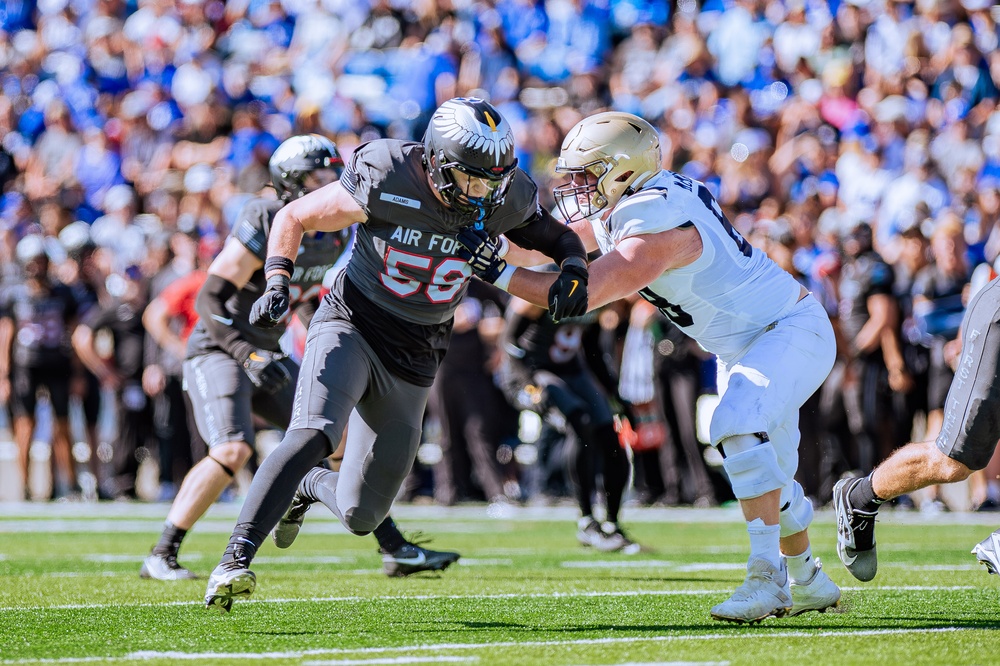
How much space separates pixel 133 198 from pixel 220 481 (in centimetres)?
917

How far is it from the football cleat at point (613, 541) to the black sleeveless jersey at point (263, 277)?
2.29m

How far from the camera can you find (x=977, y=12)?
12.4m

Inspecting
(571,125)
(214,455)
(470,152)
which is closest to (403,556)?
(214,455)

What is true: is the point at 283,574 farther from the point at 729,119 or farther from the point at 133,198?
the point at 133,198

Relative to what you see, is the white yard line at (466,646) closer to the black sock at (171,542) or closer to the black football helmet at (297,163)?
the black sock at (171,542)

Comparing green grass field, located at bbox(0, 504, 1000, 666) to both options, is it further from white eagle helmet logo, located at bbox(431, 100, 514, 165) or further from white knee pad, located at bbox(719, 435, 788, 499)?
white eagle helmet logo, located at bbox(431, 100, 514, 165)

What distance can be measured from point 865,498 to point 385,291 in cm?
193

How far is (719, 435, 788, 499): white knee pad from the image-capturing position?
171 inches

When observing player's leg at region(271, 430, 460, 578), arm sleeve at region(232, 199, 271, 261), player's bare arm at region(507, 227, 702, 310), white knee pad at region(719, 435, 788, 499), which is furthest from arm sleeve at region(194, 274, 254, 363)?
white knee pad at region(719, 435, 788, 499)

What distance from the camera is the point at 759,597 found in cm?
432

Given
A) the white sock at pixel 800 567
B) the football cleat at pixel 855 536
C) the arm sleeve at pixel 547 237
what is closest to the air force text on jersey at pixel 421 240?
the arm sleeve at pixel 547 237

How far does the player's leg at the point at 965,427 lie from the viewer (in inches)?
175

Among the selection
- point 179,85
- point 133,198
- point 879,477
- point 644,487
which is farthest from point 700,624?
point 179,85

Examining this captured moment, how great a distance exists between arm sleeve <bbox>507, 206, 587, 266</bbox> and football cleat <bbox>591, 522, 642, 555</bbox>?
3.01 meters
